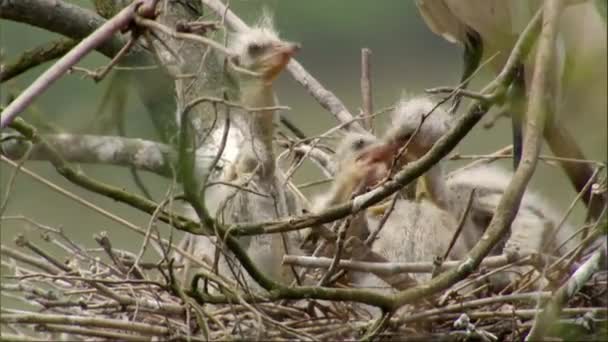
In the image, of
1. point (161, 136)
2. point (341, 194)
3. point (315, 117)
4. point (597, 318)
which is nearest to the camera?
point (161, 136)

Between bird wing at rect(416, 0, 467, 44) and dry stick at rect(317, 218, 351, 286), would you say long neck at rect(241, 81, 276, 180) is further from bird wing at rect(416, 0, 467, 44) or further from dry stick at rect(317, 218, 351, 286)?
bird wing at rect(416, 0, 467, 44)

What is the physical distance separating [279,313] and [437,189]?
483 mm

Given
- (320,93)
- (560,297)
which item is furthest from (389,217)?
(560,297)

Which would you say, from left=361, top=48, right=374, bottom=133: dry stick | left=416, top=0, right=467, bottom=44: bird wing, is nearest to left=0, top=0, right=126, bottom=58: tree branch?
left=361, top=48, right=374, bottom=133: dry stick

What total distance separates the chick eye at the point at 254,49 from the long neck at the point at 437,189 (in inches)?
15.6

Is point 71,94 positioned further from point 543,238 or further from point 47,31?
point 543,238

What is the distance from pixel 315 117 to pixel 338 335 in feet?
2.76

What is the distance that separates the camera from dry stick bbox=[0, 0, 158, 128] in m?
0.83

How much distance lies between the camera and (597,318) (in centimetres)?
129

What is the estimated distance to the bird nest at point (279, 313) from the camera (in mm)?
1320

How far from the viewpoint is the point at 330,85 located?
2.23 meters

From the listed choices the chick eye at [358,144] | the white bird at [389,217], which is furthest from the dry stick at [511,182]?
the chick eye at [358,144]

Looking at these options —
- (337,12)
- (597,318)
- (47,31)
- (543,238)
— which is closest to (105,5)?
(47,31)

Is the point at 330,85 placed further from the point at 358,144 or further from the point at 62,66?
the point at 62,66
